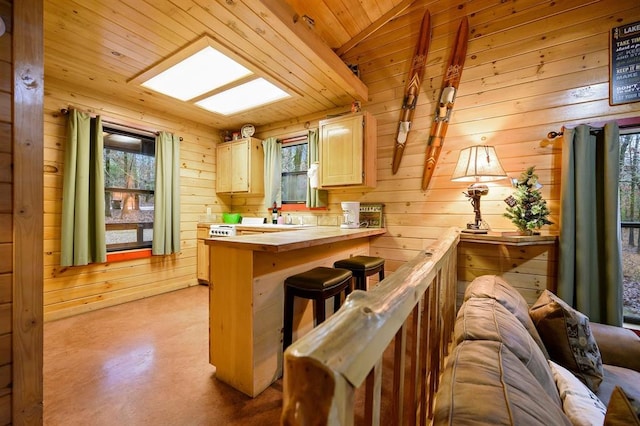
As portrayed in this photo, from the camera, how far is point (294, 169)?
407 centimetres

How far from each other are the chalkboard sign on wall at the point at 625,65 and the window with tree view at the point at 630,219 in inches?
11.0

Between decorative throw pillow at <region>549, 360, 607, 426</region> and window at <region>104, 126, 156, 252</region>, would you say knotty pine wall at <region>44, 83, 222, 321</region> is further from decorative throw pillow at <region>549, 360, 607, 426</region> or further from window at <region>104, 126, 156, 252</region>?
decorative throw pillow at <region>549, 360, 607, 426</region>

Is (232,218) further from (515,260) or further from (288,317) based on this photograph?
(515,260)

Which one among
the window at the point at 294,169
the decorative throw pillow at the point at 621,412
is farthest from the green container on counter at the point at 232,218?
the decorative throw pillow at the point at 621,412

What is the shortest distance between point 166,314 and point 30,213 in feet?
7.13

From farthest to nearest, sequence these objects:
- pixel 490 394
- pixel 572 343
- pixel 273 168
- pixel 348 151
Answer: pixel 273 168
pixel 348 151
pixel 572 343
pixel 490 394

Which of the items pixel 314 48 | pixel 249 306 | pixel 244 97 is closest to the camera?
pixel 249 306

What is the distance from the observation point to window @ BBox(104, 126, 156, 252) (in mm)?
3318

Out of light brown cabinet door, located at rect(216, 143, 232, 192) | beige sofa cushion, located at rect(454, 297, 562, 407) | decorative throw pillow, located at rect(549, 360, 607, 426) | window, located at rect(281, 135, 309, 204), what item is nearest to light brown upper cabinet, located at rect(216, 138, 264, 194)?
light brown cabinet door, located at rect(216, 143, 232, 192)

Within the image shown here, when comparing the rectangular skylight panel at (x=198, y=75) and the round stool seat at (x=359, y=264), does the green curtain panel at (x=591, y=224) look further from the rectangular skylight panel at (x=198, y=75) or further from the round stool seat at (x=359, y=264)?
the rectangular skylight panel at (x=198, y=75)

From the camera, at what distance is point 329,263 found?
244 cm

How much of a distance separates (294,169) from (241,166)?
84 cm

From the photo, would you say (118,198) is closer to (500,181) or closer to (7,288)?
(7,288)

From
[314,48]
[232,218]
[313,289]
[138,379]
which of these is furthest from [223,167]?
[313,289]
